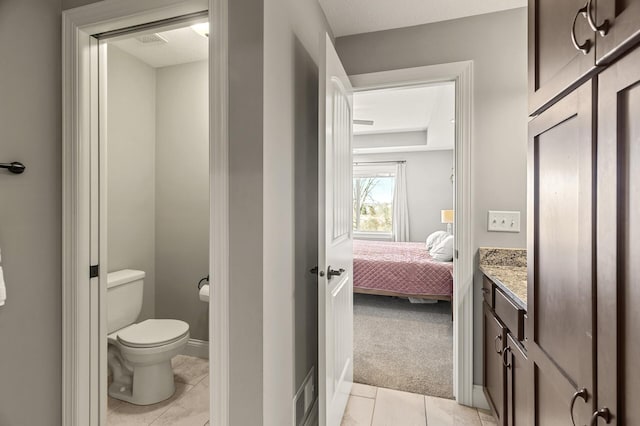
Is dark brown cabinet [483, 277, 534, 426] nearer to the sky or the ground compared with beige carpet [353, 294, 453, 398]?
nearer to the sky

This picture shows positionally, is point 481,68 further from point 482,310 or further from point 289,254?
point 289,254

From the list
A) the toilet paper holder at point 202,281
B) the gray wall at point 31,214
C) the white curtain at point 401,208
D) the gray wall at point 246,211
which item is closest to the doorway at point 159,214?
the toilet paper holder at point 202,281

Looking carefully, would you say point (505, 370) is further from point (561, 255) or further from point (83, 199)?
point (83, 199)

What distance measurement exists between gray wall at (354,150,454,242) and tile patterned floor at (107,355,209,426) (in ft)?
17.3

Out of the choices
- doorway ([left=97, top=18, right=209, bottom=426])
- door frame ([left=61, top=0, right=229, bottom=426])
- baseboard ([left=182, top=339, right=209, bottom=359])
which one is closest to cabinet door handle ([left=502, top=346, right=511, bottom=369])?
doorway ([left=97, top=18, right=209, bottom=426])

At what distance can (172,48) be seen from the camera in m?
2.50

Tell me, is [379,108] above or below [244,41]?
above

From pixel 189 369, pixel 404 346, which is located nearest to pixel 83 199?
pixel 189 369

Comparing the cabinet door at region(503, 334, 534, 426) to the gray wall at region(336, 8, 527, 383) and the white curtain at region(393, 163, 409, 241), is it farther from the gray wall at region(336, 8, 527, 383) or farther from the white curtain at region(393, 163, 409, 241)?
the white curtain at region(393, 163, 409, 241)

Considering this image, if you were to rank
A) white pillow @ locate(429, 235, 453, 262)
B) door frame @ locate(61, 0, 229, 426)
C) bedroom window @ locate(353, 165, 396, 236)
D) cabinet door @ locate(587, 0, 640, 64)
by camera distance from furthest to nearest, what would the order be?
bedroom window @ locate(353, 165, 396, 236)
white pillow @ locate(429, 235, 453, 262)
door frame @ locate(61, 0, 229, 426)
cabinet door @ locate(587, 0, 640, 64)

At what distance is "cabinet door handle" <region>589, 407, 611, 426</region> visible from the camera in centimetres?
63

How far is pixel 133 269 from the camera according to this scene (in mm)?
2623

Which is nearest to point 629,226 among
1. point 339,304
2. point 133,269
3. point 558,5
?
point 558,5

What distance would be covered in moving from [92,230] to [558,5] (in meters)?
1.95
